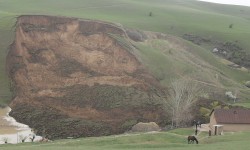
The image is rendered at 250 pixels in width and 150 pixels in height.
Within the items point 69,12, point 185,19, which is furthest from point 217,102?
point 185,19

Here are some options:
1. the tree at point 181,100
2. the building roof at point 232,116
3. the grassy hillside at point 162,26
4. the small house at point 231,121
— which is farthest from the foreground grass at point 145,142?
the grassy hillside at point 162,26

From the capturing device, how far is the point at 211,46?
100 metres

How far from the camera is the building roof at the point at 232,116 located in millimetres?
46844

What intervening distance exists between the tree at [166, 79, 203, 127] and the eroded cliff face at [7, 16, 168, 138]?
7.43ft

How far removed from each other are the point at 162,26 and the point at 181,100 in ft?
174

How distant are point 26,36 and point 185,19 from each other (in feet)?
202

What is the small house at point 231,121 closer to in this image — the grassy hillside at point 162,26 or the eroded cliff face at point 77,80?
the eroded cliff face at point 77,80

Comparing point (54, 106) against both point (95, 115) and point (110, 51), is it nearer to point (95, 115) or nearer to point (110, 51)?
point (95, 115)

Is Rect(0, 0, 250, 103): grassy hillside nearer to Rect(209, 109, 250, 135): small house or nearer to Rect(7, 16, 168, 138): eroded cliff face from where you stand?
Rect(7, 16, 168, 138): eroded cliff face

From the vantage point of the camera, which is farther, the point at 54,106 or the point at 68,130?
the point at 54,106

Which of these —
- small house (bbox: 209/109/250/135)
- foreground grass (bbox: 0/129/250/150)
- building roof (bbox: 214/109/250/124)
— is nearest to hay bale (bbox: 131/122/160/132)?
small house (bbox: 209/109/250/135)

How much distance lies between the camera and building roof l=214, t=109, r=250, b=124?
46.8 m

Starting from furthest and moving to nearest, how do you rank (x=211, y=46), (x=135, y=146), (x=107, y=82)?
(x=211, y=46) → (x=107, y=82) → (x=135, y=146)

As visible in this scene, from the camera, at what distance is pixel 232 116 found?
47156 mm
